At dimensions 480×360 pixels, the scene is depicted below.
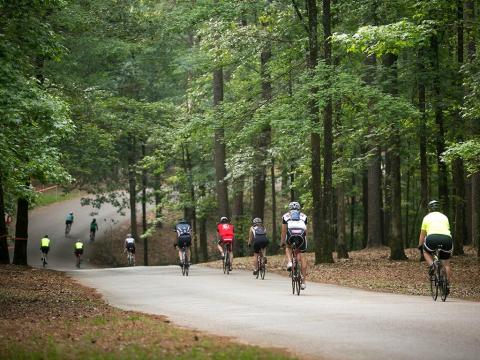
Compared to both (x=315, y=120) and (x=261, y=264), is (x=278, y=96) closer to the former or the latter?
(x=315, y=120)

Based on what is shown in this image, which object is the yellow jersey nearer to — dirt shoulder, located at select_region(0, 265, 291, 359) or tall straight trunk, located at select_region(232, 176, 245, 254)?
dirt shoulder, located at select_region(0, 265, 291, 359)

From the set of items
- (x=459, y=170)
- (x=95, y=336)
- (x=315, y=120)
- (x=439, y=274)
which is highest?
(x=315, y=120)

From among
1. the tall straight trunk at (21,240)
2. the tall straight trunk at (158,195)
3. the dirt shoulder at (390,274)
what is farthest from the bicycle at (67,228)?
the dirt shoulder at (390,274)

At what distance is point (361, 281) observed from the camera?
21234mm

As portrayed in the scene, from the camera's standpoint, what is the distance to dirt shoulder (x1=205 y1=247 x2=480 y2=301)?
18984 mm

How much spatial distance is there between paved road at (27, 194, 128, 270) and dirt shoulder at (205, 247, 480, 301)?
2368 centimetres

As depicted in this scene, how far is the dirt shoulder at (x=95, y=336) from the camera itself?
9031 mm

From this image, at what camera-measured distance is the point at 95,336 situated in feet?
34.9

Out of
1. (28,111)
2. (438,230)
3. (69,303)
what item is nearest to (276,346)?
(438,230)

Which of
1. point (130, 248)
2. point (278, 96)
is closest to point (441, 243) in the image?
point (278, 96)

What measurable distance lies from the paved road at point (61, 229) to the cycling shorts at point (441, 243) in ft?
111

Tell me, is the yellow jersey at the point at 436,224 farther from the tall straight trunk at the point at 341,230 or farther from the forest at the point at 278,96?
the tall straight trunk at the point at 341,230

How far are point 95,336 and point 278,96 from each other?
59.7ft

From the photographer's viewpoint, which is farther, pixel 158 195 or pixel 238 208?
pixel 158 195
